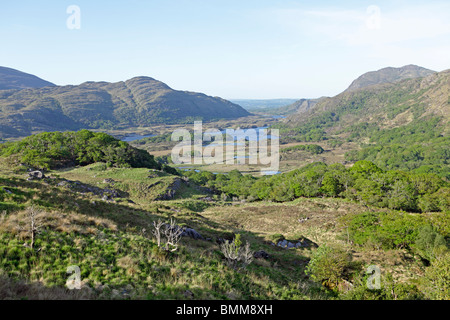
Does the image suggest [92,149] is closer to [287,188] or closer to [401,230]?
[287,188]

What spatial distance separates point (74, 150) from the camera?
66.4m

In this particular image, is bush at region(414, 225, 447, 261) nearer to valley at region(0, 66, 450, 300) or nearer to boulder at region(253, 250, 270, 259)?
valley at region(0, 66, 450, 300)

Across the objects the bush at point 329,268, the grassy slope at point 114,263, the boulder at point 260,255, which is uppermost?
the grassy slope at point 114,263

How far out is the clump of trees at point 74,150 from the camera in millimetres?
60562

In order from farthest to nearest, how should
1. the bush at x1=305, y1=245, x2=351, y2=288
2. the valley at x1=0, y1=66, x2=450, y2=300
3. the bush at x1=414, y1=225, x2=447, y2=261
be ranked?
1. the bush at x1=414, y1=225, x2=447, y2=261
2. the bush at x1=305, y1=245, x2=351, y2=288
3. the valley at x1=0, y1=66, x2=450, y2=300

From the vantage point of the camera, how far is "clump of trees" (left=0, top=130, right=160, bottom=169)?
60562 millimetres

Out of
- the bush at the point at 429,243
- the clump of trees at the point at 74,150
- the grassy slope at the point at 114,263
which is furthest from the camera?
the clump of trees at the point at 74,150

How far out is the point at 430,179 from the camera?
182 feet

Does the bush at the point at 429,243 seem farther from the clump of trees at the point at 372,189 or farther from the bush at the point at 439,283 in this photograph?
the clump of trees at the point at 372,189

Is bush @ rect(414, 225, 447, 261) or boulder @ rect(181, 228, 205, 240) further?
bush @ rect(414, 225, 447, 261)

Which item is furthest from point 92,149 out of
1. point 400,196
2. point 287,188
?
point 400,196

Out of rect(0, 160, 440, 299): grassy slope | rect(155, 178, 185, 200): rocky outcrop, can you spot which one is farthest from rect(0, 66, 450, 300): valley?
rect(155, 178, 185, 200): rocky outcrop

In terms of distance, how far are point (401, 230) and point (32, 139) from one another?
81.3m

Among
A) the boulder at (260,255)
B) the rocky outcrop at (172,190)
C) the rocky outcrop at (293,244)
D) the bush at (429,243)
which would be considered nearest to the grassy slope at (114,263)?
the boulder at (260,255)
